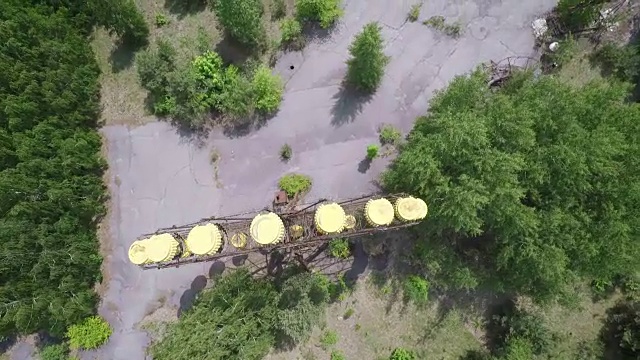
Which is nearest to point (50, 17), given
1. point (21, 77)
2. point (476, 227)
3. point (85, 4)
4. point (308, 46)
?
point (85, 4)

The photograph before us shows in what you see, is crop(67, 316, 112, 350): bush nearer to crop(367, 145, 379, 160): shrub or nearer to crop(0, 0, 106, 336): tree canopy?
crop(0, 0, 106, 336): tree canopy

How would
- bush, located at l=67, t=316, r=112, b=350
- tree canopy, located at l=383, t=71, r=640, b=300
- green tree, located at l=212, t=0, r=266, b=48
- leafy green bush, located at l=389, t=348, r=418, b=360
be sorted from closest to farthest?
tree canopy, located at l=383, t=71, r=640, b=300 → green tree, located at l=212, t=0, r=266, b=48 → bush, located at l=67, t=316, r=112, b=350 → leafy green bush, located at l=389, t=348, r=418, b=360

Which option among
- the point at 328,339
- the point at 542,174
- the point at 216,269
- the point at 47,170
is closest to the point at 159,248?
the point at 216,269

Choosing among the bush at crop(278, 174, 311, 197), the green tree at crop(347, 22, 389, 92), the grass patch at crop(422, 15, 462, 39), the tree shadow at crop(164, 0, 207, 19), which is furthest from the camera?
the tree shadow at crop(164, 0, 207, 19)

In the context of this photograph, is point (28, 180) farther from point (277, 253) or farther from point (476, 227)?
point (476, 227)

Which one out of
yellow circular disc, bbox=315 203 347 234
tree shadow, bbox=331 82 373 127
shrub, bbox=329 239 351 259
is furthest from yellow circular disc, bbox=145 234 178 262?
tree shadow, bbox=331 82 373 127

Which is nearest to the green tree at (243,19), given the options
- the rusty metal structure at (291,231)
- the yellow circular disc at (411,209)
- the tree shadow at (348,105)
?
the tree shadow at (348,105)
